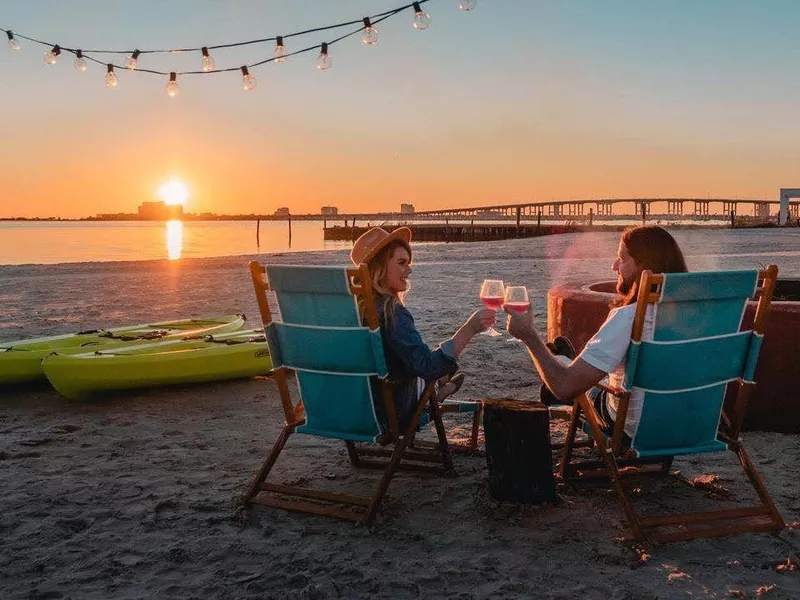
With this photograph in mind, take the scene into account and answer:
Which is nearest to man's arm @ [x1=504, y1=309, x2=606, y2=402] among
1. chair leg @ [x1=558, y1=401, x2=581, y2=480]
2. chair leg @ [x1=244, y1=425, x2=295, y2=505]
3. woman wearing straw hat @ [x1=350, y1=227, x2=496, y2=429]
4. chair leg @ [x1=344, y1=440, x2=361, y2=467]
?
woman wearing straw hat @ [x1=350, y1=227, x2=496, y2=429]

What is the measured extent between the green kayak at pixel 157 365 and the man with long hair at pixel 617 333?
343 centimetres

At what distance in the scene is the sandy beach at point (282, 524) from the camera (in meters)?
2.97

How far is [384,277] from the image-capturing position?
3.68 metres

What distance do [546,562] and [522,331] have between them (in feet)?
3.10

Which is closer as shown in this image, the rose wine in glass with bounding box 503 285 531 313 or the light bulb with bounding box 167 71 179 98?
the rose wine in glass with bounding box 503 285 531 313

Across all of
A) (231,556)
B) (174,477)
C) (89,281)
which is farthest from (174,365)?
(89,281)

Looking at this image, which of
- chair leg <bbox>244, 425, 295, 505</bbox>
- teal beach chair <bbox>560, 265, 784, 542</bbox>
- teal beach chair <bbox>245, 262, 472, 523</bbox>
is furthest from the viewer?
chair leg <bbox>244, 425, 295, 505</bbox>

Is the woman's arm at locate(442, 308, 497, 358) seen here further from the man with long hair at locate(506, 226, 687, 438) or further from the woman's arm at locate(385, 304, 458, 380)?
the man with long hair at locate(506, 226, 687, 438)

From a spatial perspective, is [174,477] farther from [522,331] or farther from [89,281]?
[89,281]

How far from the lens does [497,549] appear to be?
325 centimetres

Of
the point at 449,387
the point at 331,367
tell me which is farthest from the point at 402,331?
the point at 449,387

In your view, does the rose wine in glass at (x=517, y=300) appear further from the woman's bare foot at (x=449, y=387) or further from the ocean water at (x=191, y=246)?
the ocean water at (x=191, y=246)

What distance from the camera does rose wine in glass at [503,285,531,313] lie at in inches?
131

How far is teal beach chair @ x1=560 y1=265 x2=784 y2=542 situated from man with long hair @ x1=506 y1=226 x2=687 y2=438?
0.08 m
